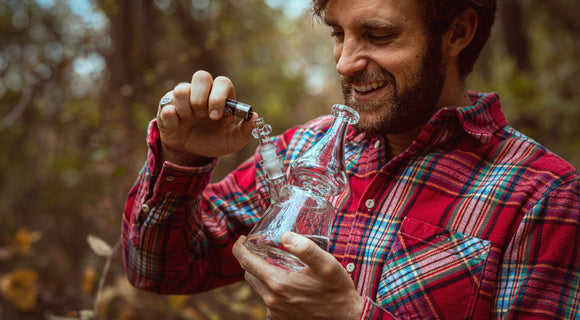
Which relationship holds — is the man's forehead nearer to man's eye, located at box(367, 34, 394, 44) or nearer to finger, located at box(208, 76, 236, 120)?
man's eye, located at box(367, 34, 394, 44)

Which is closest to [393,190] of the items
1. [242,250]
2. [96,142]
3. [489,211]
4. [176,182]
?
[489,211]

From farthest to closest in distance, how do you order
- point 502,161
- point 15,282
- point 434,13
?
point 15,282 < point 434,13 < point 502,161

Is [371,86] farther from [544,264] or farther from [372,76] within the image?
[544,264]

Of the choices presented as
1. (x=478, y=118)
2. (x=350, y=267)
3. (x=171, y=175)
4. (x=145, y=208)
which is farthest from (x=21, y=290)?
(x=478, y=118)

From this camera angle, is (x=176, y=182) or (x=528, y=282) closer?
(x=528, y=282)

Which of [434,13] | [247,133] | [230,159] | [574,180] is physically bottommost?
[230,159]

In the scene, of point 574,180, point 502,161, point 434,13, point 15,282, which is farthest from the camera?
point 15,282

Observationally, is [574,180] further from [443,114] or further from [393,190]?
[393,190]

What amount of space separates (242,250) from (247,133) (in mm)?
395

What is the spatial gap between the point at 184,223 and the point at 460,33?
1297 millimetres

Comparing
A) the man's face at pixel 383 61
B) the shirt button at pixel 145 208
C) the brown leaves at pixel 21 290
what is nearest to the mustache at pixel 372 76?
the man's face at pixel 383 61

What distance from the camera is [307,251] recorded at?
1079 millimetres

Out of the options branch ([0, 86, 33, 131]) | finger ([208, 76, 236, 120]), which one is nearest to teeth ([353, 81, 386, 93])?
finger ([208, 76, 236, 120])

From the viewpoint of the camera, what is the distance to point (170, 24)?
4289 millimetres
